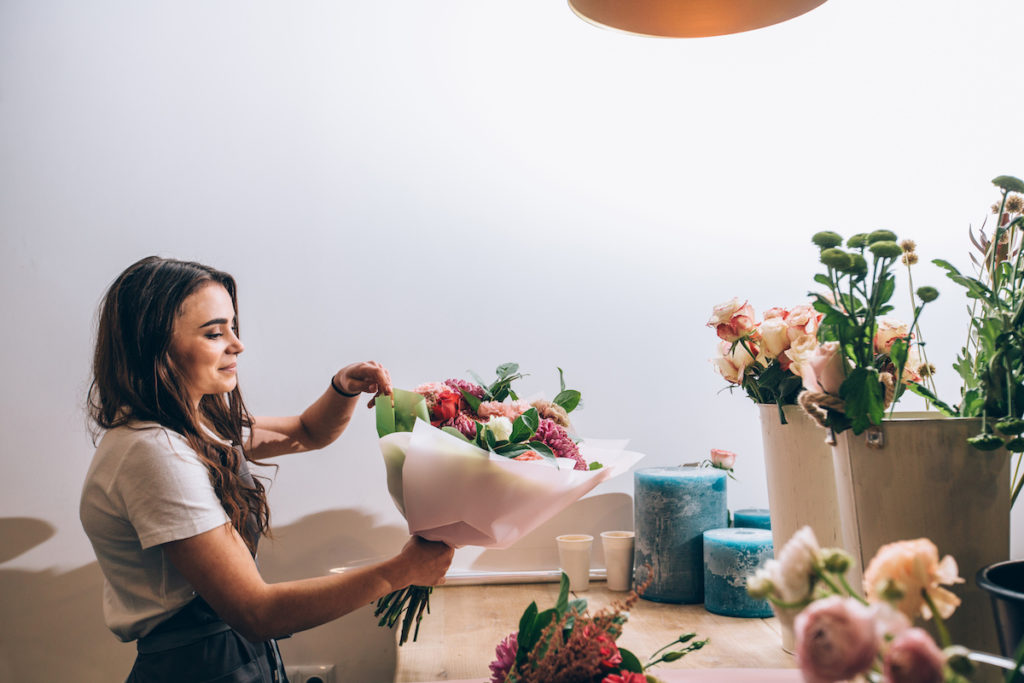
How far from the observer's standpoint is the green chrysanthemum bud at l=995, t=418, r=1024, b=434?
82cm

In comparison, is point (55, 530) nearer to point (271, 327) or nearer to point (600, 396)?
point (271, 327)

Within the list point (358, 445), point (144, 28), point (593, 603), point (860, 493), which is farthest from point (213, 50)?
point (860, 493)

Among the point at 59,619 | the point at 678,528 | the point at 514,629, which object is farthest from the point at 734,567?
the point at 59,619

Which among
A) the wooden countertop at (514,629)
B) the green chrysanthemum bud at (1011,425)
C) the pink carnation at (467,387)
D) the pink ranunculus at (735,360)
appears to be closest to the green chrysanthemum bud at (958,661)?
the green chrysanthemum bud at (1011,425)

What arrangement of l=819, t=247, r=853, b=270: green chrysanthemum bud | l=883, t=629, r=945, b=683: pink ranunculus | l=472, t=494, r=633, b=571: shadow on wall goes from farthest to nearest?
l=472, t=494, r=633, b=571: shadow on wall → l=819, t=247, r=853, b=270: green chrysanthemum bud → l=883, t=629, r=945, b=683: pink ranunculus

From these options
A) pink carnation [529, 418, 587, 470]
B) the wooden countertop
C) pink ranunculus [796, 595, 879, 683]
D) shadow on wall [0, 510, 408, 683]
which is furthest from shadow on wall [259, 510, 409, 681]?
pink ranunculus [796, 595, 879, 683]

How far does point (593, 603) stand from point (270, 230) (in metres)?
1.10

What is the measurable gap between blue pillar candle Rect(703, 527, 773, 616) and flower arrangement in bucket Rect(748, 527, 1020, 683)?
39.3 inches

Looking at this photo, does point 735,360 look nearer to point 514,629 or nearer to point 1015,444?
point 1015,444

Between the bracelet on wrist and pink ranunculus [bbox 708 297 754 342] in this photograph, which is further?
the bracelet on wrist

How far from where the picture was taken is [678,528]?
1.55 m

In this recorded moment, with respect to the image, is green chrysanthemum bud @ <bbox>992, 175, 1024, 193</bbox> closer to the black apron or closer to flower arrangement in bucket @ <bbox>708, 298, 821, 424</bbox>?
flower arrangement in bucket @ <bbox>708, 298, 821, 424</bbox>

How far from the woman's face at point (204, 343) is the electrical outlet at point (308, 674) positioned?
725 millimetres

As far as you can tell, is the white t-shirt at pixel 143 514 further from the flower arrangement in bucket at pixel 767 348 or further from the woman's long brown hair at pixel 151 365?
the flower arrangement in bucket at pixel 767 348
